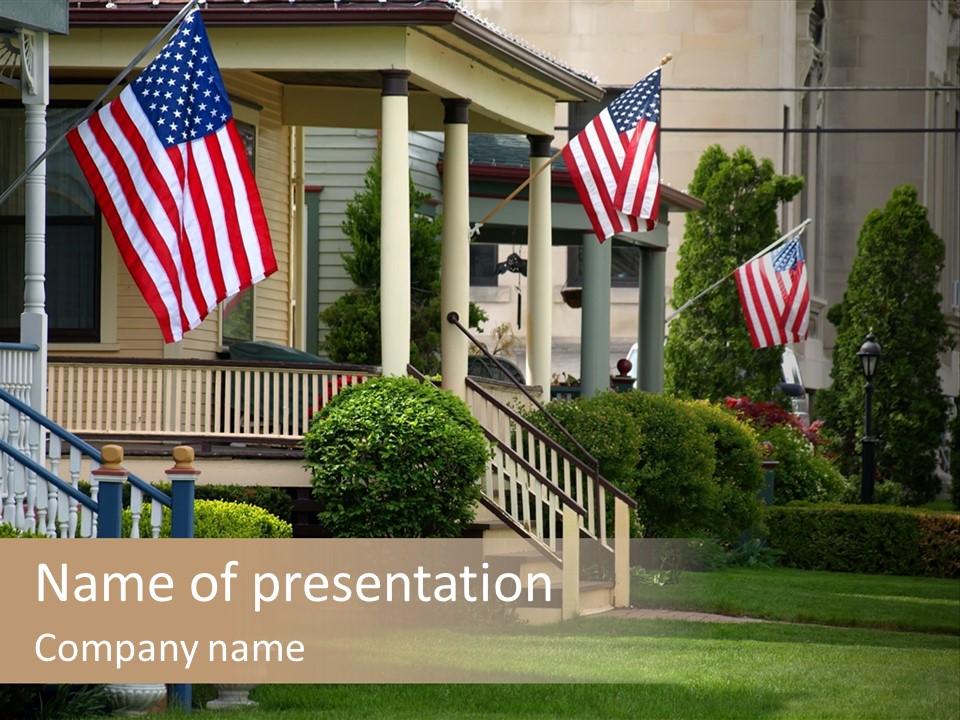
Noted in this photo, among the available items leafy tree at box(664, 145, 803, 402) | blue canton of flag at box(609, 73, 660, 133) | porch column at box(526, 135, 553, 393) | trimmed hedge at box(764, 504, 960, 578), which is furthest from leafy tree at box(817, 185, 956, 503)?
blue canton of flag at box(609, 73, 660, 133)

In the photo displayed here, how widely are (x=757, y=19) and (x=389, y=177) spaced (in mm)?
28841

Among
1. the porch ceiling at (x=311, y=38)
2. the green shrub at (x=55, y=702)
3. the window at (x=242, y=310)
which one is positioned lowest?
the green shrub at (x=55, y=702)

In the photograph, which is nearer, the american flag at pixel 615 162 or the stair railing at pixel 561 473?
the stair railing at pixel 561 473

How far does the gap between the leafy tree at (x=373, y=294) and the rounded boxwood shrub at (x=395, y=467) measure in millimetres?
9115

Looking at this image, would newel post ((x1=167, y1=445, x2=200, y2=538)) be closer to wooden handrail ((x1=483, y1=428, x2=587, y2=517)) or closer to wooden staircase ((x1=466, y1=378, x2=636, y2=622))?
wooden staircase ((x1=466, y1=378, x2=636, y2=622))

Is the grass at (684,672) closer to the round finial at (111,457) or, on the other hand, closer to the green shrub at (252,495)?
the round finial at (111,457)

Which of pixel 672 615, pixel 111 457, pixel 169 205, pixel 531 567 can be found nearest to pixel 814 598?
pixel 672 615

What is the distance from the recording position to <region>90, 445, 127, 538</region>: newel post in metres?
11.3

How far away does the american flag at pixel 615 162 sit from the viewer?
1917 cm

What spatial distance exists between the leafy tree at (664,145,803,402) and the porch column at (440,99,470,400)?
15.9 metres

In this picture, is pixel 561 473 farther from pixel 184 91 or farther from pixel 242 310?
pixel 184 91

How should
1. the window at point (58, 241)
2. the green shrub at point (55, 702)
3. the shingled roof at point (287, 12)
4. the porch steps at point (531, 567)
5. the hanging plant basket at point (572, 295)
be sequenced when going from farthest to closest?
the hanging plant basket at point (572, 295) → the window at point (58, 241) → the shingled roof at point (287, 12) → the porch steps at point (531, 567) → the green shrub at point (55, 702)

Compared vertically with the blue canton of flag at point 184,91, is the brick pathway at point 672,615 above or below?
below

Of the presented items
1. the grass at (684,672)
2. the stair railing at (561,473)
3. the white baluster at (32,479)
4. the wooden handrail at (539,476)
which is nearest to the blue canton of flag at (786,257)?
the stair railing at (561,473)
